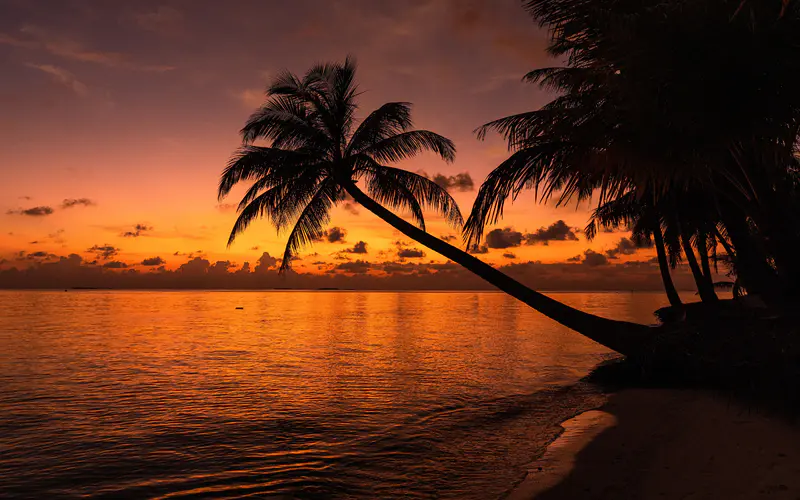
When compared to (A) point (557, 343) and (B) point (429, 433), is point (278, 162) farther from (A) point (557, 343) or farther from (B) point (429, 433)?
(A) point (557, 343)

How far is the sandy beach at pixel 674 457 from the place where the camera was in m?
5.02

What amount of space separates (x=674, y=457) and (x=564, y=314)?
Answer: 5.05m

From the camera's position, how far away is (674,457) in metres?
6.12

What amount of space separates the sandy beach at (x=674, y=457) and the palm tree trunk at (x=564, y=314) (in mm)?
1947

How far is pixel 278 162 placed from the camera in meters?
13.8

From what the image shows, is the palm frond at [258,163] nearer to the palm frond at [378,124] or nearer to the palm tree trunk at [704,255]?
the palm frond at [378,124]

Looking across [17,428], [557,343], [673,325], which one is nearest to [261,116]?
[17,428]

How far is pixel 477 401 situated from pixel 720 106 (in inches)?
279

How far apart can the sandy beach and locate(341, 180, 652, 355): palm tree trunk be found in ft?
6.39

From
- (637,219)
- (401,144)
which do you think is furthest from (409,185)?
(637,219)

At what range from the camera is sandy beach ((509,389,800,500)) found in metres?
5.02

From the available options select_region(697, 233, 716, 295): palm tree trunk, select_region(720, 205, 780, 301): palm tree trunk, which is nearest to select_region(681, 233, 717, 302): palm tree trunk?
select_region(697, 233, 716, 295): palm tree trunk

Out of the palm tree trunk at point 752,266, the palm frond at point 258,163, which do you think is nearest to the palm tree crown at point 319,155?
the palm frond at point 258,163

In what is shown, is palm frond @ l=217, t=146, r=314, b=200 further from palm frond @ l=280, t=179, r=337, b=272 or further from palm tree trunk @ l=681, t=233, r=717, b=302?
palm tree trunk @ l=681, t=233, r=717, b=302
